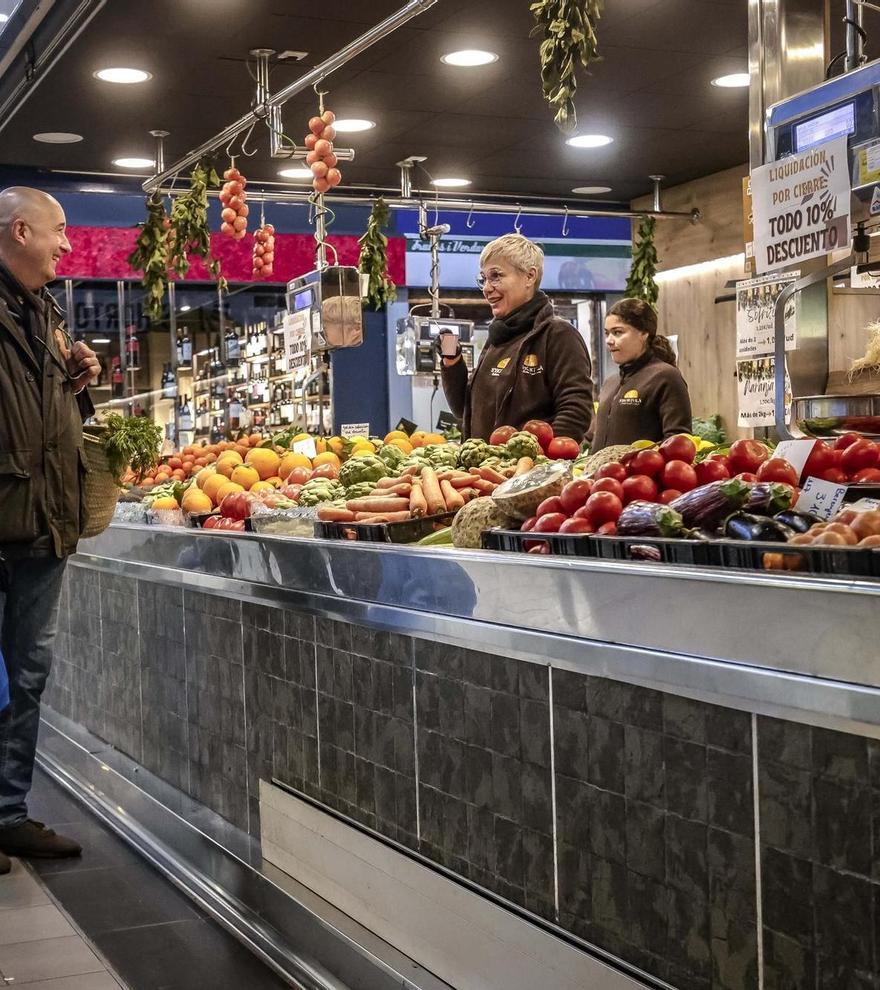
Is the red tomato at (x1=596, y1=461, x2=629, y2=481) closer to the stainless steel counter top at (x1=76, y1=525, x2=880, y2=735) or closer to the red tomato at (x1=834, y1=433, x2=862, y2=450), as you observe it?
the stainless steel counter top at (x1=76, y1=525, x2=880, y2=735)

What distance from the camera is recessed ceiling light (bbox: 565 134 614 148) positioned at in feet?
32.6

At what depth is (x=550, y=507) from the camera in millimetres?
2617

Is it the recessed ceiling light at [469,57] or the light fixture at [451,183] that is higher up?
the recessed ceiling light at [469,57]

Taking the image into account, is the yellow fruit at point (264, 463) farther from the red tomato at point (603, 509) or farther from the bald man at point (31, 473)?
the red tomato at point (603, 509)

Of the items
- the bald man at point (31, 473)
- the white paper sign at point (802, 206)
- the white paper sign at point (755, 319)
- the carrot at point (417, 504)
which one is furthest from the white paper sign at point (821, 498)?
the white paper sign at point (755, 319)

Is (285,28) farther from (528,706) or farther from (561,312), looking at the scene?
(561,312)

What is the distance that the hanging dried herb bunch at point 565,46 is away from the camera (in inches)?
124

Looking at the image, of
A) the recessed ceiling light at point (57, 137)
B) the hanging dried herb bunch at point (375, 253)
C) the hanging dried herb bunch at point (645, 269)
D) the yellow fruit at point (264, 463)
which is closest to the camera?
the yellow fruit at point (264, 463)

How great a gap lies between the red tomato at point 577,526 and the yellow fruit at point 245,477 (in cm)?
274

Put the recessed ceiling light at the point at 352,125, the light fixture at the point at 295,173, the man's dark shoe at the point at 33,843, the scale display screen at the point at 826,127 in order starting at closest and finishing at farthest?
the scale display screen at the point at 826,127 → the man's dark shoe at the point at 33,843 → the recessed ceiling light at the point at 352,125 → the light fixture at the point at 295,173

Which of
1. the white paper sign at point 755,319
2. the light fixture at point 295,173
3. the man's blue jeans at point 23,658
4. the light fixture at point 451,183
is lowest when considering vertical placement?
the man's blue jeans at point 23,658

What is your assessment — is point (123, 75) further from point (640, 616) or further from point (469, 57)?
point (640, 616)

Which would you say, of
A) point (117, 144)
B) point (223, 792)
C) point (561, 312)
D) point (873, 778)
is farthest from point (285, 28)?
point (561, 312)

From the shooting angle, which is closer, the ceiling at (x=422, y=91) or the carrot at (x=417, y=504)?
the carrot at (x=417, y=504)
